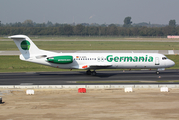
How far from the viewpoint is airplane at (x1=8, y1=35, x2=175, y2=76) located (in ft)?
129

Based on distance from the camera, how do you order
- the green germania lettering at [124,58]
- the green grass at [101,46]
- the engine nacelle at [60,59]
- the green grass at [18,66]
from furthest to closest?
the green grass at [101,46]
the green grass at [18,66]
the green germania lettering at [124,58]
the engine nacelle at [60,59]

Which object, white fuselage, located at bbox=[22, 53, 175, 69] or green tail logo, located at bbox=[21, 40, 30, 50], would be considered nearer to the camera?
green tail logo, located at bbox=[21, 40, 30, 50]

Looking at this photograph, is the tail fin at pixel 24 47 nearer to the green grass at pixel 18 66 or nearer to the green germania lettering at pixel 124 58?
the green grass at pixel 18 66

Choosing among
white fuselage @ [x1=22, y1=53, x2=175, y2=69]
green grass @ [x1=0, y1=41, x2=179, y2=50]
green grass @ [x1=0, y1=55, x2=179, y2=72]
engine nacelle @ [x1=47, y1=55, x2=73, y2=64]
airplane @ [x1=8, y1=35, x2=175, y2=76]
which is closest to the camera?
engine nacelle @ [x1=47, y1=55, x2=73, y2=64]

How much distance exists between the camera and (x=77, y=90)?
29031 mm

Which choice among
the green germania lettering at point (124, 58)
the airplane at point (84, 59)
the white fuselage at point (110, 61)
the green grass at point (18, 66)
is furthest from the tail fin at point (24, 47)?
the green germania lettering at point (124, 58)

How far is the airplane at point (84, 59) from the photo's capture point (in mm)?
39344

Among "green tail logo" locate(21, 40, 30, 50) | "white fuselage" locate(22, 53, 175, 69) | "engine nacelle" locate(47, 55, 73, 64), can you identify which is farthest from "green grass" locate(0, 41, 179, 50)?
"engine nacelle" locate(47, 55, 73, 64)

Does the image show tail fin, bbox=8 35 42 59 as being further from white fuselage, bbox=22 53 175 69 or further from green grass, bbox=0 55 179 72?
green grass, bbox=0 55 179 72

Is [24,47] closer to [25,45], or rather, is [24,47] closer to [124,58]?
[25,45]

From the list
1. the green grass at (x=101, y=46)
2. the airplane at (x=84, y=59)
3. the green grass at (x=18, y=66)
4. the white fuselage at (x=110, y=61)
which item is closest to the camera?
the airplane at (x=84, y=59)

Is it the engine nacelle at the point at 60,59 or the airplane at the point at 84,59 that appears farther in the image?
the airplane at the point at 84,59

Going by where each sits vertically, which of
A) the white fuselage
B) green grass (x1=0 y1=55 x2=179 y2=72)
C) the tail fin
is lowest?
green grass (x1=0 y1=55 x2=179 y2=72)

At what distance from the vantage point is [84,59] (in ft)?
132
